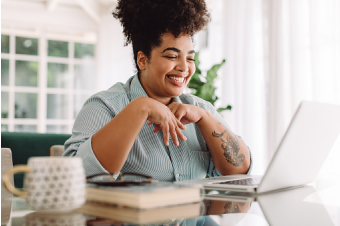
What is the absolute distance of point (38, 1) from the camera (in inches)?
256

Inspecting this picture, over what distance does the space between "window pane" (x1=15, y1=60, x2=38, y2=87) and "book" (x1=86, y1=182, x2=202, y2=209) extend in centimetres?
Answer: 618

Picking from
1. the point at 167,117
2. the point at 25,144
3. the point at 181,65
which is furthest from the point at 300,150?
the point at 25,144

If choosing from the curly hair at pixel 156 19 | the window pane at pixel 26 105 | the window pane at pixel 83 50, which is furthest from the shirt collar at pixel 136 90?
the window pane at pixel 83 50

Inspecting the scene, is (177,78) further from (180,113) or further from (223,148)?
(223,148)

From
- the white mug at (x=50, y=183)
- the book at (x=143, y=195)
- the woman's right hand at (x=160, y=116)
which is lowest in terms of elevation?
the book at (x=143, y=195)

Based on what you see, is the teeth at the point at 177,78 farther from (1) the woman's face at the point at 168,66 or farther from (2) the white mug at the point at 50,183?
(2) the white mug at the point at 50,183

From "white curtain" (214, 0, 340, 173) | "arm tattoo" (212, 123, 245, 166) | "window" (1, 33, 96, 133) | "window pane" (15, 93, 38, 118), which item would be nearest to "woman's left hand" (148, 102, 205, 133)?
"arm tattoo" (212, 123, 245, 166)

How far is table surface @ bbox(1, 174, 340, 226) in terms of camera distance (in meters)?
0.60

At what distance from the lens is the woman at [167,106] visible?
4.43 ft

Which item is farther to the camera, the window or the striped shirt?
the window

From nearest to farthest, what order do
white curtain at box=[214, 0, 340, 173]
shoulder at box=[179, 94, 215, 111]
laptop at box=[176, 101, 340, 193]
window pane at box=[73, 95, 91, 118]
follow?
laptop at box=[176, 101, 340, 193] → shoulder at box=[179, 94, 215, 111] → white curtain at box=[214, 0, 340, 173] → window pane at box=[73, 95, 91, 118]

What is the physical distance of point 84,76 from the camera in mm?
6934

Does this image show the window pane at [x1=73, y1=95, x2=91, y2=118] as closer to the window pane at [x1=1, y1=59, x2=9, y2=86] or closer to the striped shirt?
the window pane at [x1=1, y1=59, x2=9, y2=86]

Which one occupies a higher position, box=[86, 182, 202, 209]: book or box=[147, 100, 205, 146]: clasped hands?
box=[147, 100, 205, 146]: clasped hands
